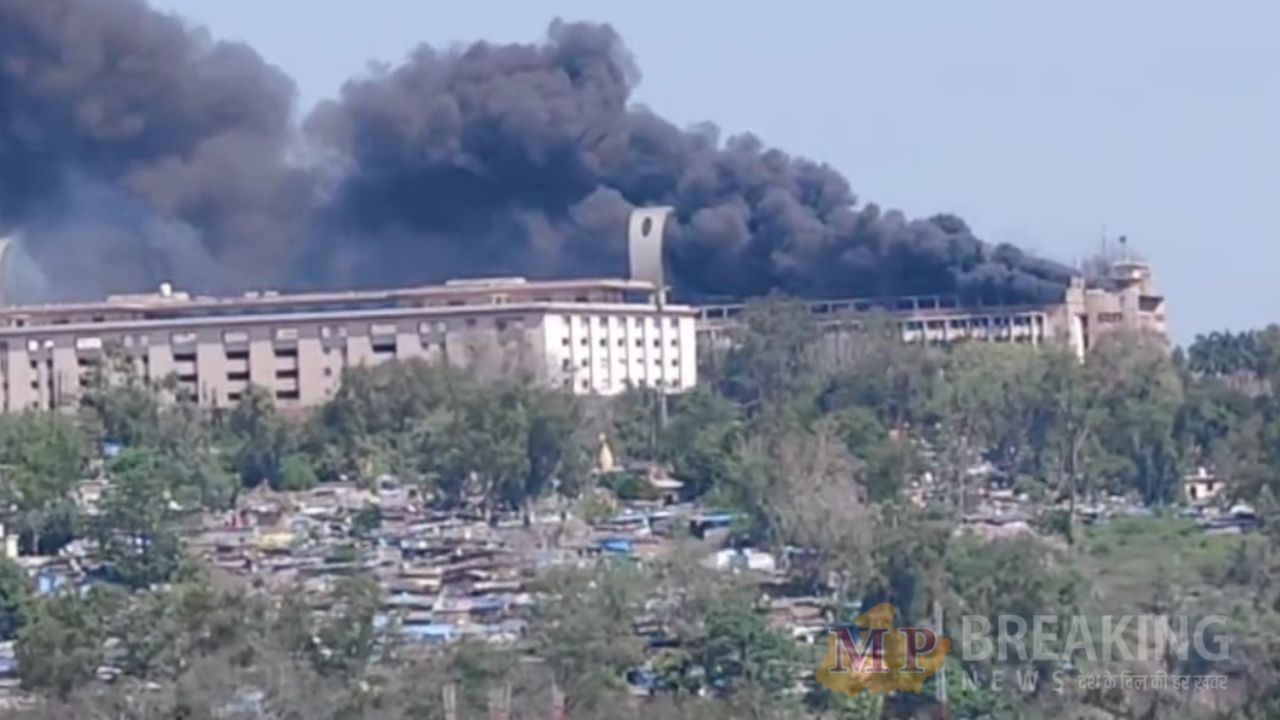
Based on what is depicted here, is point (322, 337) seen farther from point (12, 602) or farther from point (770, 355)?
point (12, 602)

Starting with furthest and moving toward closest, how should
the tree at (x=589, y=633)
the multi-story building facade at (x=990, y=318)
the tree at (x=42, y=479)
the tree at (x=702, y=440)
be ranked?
1. the multi-story building facade at (x=990, y=318)
2. the tree at (x=702, y=440)
3. the tree at (x=42, y=479)
4. the tree at (x=589, y=633)

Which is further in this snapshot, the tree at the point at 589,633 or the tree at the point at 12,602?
the tree at the point at 12,602

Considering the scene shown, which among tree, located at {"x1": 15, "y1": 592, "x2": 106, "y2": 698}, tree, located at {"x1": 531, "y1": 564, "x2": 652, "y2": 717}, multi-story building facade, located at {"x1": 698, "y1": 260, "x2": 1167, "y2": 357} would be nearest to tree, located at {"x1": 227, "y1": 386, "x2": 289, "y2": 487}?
multi-story building facade, located at {"x1": 698, "y1": 260, "x2": 1167, "y2": 357}

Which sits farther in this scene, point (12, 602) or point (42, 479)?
point (42, 479)

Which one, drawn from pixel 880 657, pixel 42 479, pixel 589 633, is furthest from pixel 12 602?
pixel 880 657

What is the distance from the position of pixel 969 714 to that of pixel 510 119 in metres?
33.5

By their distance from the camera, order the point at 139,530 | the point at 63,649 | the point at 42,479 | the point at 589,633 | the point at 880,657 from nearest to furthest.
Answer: the point at 63,649, the point at 880,657, the point at 589,633, the point at 139,530, the point at 42,479

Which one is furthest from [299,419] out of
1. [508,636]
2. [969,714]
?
[969,714]

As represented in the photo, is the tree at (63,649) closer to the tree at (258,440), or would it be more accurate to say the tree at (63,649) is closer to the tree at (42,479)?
the tree at (42,479)

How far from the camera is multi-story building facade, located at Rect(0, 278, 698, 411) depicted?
52.5 meters

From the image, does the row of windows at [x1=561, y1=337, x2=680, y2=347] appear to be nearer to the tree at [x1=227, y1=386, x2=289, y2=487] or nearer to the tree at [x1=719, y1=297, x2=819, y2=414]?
the tree at [x1=719, y1=297, x2=819, y2=414]

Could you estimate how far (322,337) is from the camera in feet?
175

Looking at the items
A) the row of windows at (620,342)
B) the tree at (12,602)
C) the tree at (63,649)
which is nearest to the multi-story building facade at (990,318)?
the row of windows at (620,342)

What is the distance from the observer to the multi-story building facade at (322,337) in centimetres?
5247
